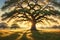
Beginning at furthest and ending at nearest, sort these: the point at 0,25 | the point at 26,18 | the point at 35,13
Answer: the point at 0,25, the point at 26,18, the point at 35,13

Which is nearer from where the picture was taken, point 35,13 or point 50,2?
point 35,13

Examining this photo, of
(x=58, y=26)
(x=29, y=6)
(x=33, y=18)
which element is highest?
(x=29, y=6)

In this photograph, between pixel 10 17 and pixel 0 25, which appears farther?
pixel 0 25

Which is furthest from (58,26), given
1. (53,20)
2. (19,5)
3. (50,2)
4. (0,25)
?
(0,25)

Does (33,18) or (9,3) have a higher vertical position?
(9,3)

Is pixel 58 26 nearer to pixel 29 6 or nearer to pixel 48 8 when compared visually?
pixel 48 8

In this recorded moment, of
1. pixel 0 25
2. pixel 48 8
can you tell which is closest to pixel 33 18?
pixel 48 8

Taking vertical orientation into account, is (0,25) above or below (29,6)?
below

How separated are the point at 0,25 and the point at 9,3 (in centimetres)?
493

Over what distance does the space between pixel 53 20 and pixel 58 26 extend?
2.21 m

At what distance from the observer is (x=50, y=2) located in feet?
100

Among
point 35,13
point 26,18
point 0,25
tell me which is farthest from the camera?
point 0,25

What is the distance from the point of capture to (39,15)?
30062 mm

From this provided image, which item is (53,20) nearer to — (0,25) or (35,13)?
(35,13)
